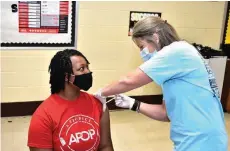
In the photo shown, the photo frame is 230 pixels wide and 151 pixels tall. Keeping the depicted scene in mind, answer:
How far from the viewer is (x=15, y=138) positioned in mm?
3105

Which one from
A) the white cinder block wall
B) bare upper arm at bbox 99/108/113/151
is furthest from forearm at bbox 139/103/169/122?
the white cinder block wall

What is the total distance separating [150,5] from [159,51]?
88.3 inches

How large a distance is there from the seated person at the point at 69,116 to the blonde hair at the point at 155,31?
1.21 ft

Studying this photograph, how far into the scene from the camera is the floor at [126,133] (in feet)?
9.95

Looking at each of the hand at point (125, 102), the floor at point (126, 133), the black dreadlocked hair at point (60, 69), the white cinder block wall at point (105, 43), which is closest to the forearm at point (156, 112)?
the hand at point (125, 102)

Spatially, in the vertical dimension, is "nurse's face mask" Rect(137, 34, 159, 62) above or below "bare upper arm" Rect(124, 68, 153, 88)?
above

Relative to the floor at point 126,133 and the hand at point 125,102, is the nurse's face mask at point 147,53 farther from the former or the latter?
the floor at point 126,133

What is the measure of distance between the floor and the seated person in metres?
1.33

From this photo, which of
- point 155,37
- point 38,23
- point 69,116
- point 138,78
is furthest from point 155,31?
point 38,23

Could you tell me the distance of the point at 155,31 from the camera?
5.11 ft

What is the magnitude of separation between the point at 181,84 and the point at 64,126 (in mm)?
617

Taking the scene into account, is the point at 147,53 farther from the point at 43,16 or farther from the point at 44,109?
the point at 43,16

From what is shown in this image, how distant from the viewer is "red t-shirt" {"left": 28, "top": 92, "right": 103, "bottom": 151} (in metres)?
1.60

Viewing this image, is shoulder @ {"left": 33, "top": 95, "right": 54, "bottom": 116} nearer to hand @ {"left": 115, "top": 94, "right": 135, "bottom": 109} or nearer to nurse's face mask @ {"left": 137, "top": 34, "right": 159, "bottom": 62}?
hand @ {"left": 115, "top": 94, "right": 135, "bottom": 109}
